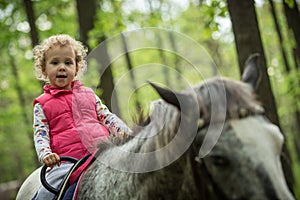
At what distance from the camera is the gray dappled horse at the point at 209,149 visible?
1.93 metres

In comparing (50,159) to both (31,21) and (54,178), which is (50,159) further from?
(31,21)

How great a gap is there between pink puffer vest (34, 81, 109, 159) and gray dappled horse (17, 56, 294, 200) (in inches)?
30.8

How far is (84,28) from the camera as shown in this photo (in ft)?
34.5

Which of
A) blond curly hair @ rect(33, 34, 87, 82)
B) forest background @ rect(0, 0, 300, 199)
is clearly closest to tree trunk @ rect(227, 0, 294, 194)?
forest background @ rect(0, 0, 300, 199)

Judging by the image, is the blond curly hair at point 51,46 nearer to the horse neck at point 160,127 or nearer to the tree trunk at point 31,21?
the horse neck at point 160,127

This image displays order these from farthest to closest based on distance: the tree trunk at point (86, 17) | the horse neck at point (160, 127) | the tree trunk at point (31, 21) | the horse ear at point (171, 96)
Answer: the tree trunk at point (86, 17) < the tree trunk at point (31, 21) < the horse neck at point (160, 127) < the horse ear at point (171, 96)

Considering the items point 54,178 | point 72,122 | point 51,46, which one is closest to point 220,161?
point 54,178

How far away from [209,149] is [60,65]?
1909mm

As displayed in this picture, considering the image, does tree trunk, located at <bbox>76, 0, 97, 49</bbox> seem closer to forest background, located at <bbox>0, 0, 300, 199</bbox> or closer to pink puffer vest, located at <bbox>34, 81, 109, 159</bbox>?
forest background, located at <bbox>0, 0, 300, 199</bbox>

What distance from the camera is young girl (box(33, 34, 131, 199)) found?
126 inches

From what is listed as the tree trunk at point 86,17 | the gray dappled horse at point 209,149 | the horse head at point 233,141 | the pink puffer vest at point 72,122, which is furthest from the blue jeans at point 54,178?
the tree trunk at point 86,17

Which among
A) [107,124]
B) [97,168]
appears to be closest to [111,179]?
[97,168]

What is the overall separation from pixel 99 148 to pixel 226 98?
51.5 inches

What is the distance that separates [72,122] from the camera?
133 inches
